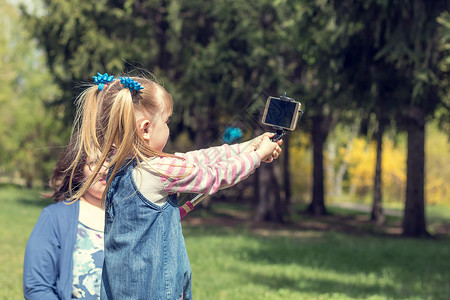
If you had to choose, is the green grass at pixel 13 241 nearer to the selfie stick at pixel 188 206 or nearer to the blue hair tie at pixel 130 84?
the selfie stick at pixel 188 206

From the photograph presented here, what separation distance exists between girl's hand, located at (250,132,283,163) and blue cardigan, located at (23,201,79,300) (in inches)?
40.4

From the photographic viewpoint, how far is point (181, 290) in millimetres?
2523

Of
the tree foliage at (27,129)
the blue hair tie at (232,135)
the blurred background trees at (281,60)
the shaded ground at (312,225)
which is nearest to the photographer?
the blue hair tie at (232,135)

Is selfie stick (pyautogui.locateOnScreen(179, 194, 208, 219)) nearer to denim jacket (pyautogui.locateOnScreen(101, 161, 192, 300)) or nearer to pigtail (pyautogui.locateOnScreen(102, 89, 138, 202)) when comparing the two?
denim jacket (pyautogui.locateOnScreen(101, 161, 192, 300))

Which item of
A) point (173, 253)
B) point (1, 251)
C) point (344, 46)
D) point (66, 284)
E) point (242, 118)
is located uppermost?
point (344, 46)

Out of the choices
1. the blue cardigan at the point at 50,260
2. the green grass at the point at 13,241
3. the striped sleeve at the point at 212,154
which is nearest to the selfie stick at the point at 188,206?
the striped sleeve at the point at 212,154

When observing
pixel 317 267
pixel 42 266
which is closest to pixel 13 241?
pixel 317 267

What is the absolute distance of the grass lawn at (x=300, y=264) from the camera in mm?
8172

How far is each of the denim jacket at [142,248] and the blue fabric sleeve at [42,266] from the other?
0.50 metres

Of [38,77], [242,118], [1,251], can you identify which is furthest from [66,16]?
[38,77]

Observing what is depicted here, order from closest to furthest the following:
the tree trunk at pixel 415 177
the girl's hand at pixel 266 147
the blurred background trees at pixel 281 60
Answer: the girl's hand at pixel 266 147 < the blurred background trees at pixel 281 60 < the tree trunk at pixel 415 177

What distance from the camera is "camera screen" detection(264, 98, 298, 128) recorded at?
2686mm

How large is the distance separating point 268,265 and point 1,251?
17.5ft

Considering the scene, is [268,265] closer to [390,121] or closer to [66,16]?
[390,121]
